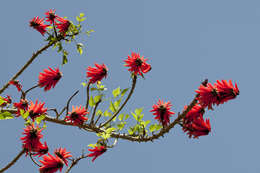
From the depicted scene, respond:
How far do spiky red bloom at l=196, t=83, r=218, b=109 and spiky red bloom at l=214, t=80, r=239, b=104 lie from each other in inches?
1.1

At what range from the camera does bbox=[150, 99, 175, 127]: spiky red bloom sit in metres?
2.08

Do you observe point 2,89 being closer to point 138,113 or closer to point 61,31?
point 61,31

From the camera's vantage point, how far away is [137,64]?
2.20 meters

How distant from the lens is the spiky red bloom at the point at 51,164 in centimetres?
200

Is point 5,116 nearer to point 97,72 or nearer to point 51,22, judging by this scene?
point 97,72

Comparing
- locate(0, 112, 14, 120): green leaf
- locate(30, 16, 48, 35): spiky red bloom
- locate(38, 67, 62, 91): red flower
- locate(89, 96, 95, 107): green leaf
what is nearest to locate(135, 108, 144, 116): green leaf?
locate(89, 96, 95, 107): green leaf

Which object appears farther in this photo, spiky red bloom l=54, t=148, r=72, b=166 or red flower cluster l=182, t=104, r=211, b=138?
spiky red bloom l=54, t=148, r=72, b=166

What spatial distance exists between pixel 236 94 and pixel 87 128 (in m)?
1.15

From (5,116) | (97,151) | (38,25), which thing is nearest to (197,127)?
(97,151)

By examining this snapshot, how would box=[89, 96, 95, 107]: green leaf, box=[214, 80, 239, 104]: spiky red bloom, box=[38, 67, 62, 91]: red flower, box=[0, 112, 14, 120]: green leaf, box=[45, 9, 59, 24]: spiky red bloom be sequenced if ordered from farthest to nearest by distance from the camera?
1. box=[45, 9, 59, 24]: spiky red bloom
2. box=[89, 96, 95, 107]: green leaf
3. box=[38, 67, 62, 91]: red flower
4. box=[0, 112, 14, 120]: green leaf
5. box=[214, 80, 239, 104]: spiky red bloom

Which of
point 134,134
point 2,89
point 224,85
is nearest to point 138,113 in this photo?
point 134,134

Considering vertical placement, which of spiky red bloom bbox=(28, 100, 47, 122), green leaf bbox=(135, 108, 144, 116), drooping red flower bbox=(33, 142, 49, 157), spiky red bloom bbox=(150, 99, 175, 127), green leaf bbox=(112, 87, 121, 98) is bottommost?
drooping red flower bbox=(33, 142, 49, 157)

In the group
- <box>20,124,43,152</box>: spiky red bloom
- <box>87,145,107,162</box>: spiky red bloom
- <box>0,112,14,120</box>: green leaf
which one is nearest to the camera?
<box>20,124,43,152</box>: spiky red bloom

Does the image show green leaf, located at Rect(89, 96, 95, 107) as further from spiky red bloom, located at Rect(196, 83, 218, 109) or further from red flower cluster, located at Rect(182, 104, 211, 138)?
spiky red bloom, located at Rect(196, 83, 218, 109)
